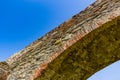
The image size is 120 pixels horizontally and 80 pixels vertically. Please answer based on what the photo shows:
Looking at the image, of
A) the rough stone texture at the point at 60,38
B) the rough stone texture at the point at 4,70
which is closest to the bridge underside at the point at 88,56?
the rough stone texture at the point at 60,38

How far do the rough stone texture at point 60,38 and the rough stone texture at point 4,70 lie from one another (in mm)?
81

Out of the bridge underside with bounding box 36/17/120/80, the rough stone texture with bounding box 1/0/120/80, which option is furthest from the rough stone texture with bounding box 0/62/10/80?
the bridge underside with bounding box 36/17/120/80

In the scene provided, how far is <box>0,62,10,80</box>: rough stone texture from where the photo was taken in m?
6.37

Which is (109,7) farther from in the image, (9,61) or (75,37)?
(9,61)

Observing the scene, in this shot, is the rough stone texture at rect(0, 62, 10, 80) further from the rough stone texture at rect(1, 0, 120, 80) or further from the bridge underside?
the bridge underside

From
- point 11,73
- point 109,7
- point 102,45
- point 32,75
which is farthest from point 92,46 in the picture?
point 11,73

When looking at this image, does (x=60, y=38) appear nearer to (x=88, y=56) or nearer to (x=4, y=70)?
(x=88, y=56)

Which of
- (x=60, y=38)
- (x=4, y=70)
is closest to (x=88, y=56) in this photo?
(x=60, y=38)

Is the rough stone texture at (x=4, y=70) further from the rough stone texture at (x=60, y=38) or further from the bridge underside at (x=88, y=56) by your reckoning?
the bridge underside at (x=88, y=56)

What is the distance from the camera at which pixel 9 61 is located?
681 centimetres

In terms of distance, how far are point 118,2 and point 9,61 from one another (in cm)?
232

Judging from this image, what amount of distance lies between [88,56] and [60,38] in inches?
22.8

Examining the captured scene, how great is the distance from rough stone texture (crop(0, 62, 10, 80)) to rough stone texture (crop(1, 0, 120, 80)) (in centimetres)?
8

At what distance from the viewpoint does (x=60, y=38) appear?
609cm
